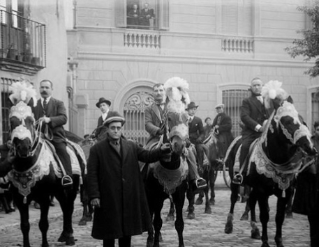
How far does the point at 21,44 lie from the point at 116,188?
467 inches

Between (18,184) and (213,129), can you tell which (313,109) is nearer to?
(213,129)

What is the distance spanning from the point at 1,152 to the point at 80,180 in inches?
106

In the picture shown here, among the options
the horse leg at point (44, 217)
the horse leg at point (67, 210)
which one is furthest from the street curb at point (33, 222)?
the horse leg at point (44, 217)

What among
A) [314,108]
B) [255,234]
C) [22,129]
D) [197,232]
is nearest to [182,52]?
[314,108]

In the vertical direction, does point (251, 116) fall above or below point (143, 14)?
below

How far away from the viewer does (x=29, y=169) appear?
988cm

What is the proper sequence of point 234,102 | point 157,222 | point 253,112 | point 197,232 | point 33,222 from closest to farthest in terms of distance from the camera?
point 157,222, point 253,112, point 197,232, point 33,222, point 234,102

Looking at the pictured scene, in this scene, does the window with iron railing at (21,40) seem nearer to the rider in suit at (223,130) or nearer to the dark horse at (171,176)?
the rider in suit at (223,130)

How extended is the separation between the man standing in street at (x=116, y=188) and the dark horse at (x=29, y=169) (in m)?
1.60

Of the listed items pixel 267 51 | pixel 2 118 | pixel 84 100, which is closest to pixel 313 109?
pixel 267 51

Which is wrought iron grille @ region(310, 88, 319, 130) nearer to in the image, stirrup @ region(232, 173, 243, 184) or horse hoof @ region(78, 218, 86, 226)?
horse hoof @ region(78, 218, 86, 226)

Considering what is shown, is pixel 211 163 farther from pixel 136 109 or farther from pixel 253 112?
pixel 136 109

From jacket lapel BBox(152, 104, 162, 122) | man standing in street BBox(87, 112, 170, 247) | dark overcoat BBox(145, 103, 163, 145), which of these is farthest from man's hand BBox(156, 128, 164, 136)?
man standing in street BBox(87, 112, 170, 247)

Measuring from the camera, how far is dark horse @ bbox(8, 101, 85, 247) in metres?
9.32
